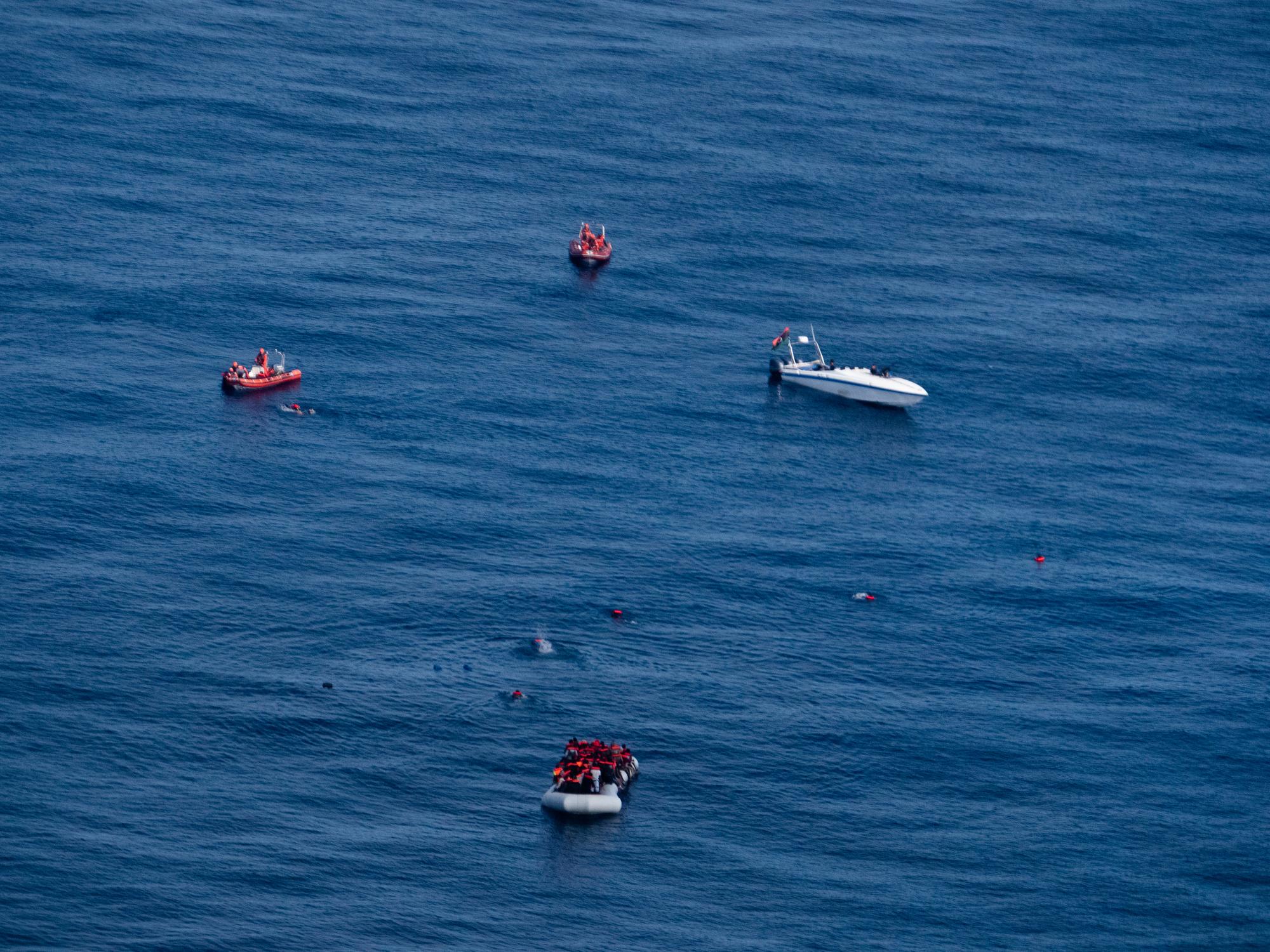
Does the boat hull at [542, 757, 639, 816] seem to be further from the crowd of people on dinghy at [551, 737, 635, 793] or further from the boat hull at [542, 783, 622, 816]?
the crowd of people on dinghy at [551, 737, 635, 793]

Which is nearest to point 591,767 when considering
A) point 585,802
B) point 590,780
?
point 590,780

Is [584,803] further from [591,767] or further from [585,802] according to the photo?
[591,767]

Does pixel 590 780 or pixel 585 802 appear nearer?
pixel 585 802

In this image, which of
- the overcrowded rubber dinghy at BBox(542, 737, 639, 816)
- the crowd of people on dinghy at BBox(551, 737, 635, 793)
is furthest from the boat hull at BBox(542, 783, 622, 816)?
the crowd of people on dinghy at BBox(551, 737, 635, 793)

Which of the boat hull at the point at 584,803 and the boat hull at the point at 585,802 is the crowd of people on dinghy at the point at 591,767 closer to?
the boat hull at the point at 585,802

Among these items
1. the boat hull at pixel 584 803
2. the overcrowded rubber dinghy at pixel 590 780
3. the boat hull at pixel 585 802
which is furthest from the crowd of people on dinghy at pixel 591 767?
the boat hull at pixel 584 803

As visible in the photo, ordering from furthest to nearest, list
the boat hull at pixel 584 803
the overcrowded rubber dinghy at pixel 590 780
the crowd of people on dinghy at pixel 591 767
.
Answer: the crowd of people on dinghy at pixel 591 767 → the overcrowded rubber dinghy at pixel 590 780 → the boat hull at pixel 584 803

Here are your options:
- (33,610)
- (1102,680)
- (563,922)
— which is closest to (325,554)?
(33,610)

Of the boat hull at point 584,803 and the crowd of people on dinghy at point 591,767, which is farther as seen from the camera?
the crowd of people on dinghy at point 591,767
